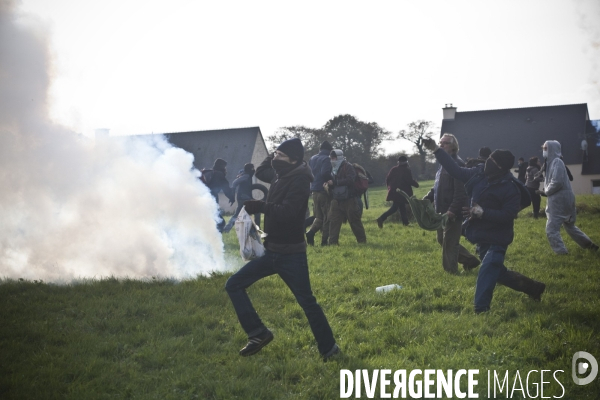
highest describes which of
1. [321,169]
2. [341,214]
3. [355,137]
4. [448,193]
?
[355,137]

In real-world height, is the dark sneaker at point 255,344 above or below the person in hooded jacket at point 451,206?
below

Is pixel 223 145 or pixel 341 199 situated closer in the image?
pixel 341 199

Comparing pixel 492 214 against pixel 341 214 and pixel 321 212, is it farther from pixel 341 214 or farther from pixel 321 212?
pixel 321 212

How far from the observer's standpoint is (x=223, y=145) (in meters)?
51.5

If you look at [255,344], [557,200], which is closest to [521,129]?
[557,200]

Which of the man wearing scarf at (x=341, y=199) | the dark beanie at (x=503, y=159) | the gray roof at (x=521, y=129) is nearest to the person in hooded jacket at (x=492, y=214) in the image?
the dark beanie at (x=503, y=159)

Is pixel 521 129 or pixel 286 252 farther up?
pixel 521 129

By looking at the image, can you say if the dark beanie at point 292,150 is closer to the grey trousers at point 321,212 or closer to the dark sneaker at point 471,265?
the dark sneaker at point 471,265

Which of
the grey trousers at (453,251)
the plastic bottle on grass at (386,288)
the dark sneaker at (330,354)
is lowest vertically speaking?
the dark sneaker at (330,354)

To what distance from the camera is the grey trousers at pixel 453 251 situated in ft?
29.3

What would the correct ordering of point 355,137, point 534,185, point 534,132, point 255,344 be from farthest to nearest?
point 355,137 → point 534,132 → point 534,185 → point 255,344

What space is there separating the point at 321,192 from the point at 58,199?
6.32 meters

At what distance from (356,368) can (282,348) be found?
3.16 ft

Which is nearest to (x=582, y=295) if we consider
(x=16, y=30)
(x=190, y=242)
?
(x=190, y=242)
